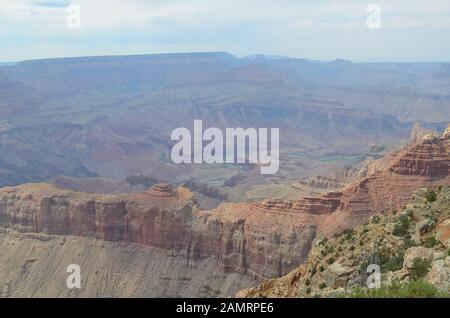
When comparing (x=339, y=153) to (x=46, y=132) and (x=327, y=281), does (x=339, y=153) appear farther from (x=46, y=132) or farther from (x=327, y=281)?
(x=327, y=281)

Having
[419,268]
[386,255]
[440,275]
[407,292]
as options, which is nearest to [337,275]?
[386,255]

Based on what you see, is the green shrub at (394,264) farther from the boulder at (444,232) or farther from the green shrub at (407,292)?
the green shrub at (407,292)

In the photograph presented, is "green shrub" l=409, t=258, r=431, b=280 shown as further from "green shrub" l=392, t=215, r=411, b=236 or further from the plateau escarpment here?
the plateau escarpment

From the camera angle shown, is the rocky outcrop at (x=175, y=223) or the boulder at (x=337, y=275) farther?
the rocky outcrop at (x=175, y=223)

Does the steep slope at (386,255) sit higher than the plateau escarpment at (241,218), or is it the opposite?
the steep slope at (386,255)

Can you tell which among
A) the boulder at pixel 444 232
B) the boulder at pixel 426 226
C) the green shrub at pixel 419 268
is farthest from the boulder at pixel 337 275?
the green shrub at pixel 419 268

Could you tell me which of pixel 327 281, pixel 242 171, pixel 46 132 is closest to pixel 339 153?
pixel 242 171
